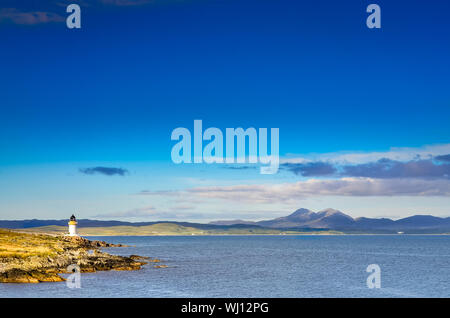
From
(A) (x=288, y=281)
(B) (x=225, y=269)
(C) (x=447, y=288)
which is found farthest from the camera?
(B) (x=225, y=269)

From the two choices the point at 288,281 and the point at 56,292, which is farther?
the point at 288,281

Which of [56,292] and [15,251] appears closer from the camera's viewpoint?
[56,292]

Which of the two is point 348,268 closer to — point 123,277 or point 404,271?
point 404,271

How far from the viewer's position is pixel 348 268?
273ft

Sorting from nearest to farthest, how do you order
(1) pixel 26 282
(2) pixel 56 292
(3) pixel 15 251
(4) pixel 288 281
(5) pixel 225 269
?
1. (2) pixel 56 292
2. (1) pixel 26 282
3. (4) pixel 288 281
4. (3) pixel 15 251
5. (5) pixel 225 269
